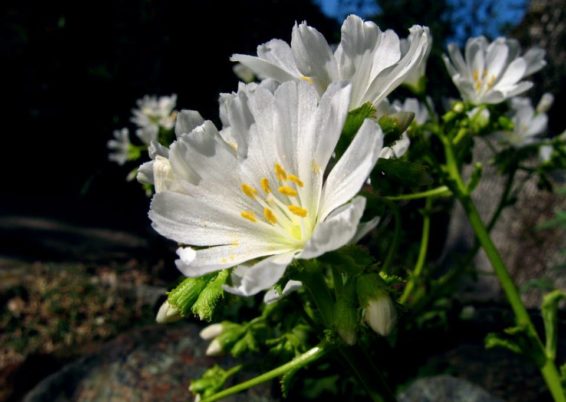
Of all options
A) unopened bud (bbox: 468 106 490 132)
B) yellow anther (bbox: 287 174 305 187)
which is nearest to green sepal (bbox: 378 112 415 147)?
yellow anther (bbox: 287 174 305 187)

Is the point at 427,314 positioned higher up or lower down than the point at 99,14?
lower down

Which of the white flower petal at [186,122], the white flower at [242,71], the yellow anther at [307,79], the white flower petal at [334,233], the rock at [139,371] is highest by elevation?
the white flower at [242,71]

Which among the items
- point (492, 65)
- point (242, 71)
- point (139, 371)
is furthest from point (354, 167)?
point (139, 371)

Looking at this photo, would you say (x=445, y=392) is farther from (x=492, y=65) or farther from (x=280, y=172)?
(x=280, y=172)

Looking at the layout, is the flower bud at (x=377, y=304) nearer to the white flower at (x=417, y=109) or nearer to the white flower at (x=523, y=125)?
the white flower at (x=417, y=109)

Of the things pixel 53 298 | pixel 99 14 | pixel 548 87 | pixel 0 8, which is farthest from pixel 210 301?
pixel 0 8

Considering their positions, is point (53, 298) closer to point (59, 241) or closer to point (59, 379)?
point (59, 241)

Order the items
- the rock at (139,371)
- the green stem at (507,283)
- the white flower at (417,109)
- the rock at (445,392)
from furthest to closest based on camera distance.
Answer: the rock at (139,371) → the rock at (445,392) → the white flower at (417,109) → the green stem at (507,283)

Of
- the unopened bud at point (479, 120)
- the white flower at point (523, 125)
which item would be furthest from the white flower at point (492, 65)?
the white flower at point (523, 125)
